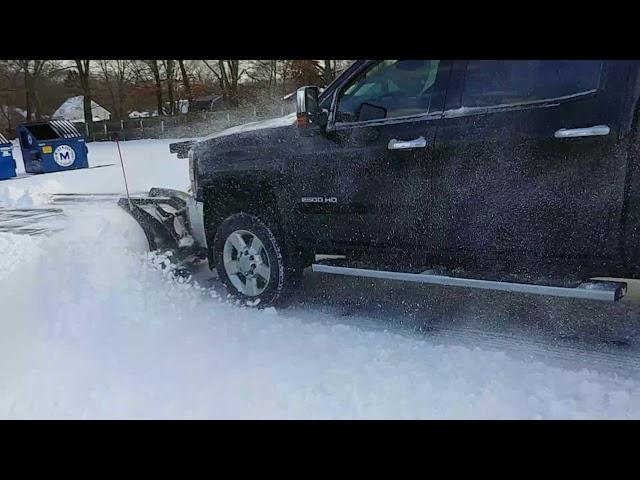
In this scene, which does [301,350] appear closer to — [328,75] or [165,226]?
[328,75]

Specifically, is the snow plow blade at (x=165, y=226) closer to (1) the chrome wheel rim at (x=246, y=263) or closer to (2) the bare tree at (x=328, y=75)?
(1) the chrome wheel rim at (x=246, y=263)

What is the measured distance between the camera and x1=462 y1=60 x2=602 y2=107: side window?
2.76m

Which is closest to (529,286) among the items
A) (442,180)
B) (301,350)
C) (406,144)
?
(442,180)

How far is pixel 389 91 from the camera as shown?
3.50 meters

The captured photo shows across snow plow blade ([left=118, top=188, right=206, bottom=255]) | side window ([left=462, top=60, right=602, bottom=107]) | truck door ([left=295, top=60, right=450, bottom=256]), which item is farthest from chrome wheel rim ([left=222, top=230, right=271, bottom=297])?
side window ([left=462, top=60, right=602, bottom=107])

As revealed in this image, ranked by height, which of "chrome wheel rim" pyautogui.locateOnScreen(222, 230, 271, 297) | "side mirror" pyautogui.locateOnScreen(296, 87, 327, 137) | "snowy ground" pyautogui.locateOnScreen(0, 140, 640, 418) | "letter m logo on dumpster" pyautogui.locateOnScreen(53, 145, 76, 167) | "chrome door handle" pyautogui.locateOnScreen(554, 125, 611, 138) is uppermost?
"side mirror" pyautogui.locateOnScreen(296, 87, 327, 137)

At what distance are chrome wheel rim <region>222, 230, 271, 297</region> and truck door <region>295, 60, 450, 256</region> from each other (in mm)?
390

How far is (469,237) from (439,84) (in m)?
0.96

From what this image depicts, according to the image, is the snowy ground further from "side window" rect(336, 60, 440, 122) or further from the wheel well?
"side window" rect(336, 60, 440, 122)

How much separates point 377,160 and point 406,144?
236 mm

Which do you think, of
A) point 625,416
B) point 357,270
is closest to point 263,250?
point 357,270

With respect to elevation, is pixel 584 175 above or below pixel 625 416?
above

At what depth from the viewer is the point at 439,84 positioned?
3.26 meters

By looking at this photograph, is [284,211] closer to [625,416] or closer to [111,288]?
[111,288]
